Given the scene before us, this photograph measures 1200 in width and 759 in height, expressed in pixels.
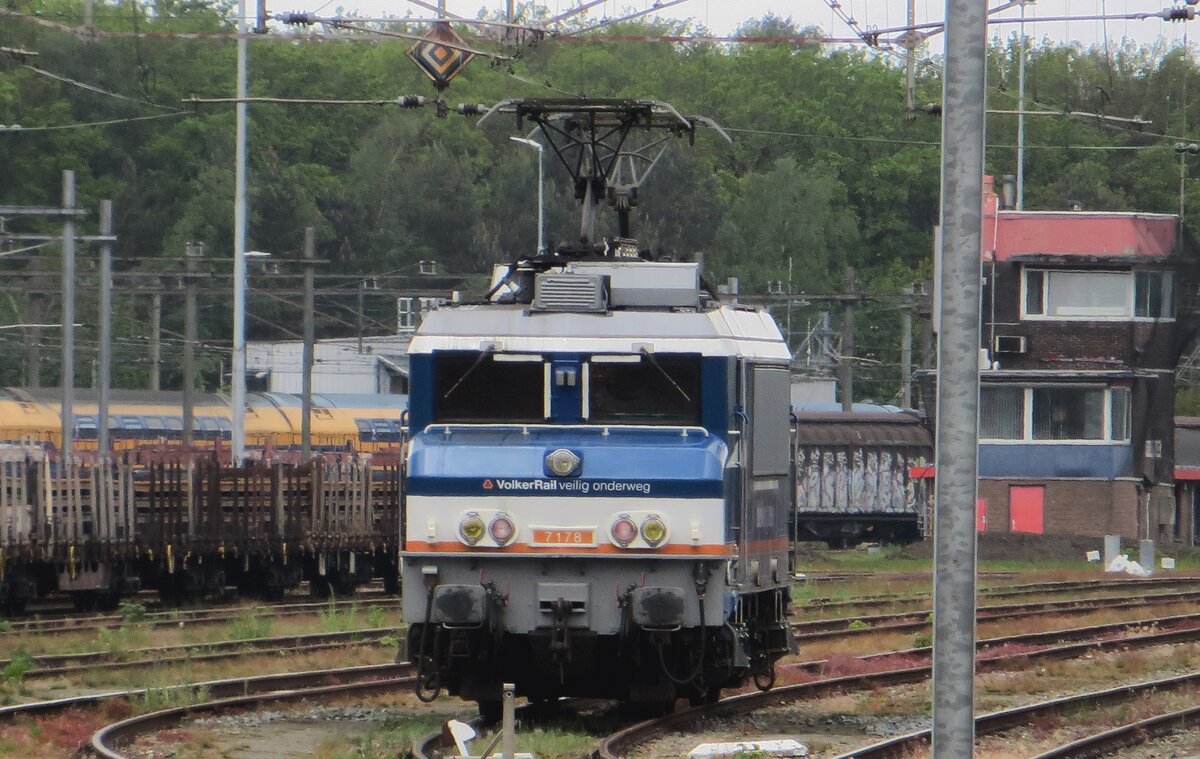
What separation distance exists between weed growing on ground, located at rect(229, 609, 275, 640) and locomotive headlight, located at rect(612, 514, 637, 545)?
385 inches

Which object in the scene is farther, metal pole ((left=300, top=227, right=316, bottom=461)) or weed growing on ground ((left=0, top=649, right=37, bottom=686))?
metal pole ((left=300, top=227, right=316, bottom=461))

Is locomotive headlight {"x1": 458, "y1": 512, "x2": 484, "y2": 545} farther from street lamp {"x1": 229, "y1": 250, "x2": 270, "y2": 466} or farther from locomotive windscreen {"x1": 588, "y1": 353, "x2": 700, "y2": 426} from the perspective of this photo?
street lamp {"x1": 229, "y1": 250, "x2": 270, "y2": 466}

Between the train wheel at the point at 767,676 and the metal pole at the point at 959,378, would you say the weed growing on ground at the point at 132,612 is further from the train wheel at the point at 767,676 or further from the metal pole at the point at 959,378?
the metal pole at the point at 959,378

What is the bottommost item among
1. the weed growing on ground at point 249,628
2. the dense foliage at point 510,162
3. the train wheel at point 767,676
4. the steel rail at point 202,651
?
the weed growing on ground at point 249,628

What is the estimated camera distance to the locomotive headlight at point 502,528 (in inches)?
514

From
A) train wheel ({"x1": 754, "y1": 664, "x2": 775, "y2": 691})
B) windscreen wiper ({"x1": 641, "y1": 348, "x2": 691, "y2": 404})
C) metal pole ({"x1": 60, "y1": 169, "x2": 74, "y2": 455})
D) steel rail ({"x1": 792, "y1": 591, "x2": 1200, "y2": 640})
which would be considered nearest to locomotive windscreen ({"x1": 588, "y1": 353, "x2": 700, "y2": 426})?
windscreen wiper ({"x1": 641, "y1": 348, "x2": 691, "y2": 404})

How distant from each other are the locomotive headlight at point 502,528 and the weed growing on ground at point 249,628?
371 inches

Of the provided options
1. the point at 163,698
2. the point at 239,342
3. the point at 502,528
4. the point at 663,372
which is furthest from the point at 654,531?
the point at 239,342

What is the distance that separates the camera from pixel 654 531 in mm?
12984

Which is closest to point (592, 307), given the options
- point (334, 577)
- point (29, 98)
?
point (334, 577)

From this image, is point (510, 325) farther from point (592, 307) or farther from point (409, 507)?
point (409, 507)

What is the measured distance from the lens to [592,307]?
535 inches

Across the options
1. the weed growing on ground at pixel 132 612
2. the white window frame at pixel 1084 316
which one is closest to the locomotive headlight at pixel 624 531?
the weed growing on ground at pixel 132 612

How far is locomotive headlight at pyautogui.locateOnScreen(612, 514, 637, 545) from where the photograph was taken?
511 inches
